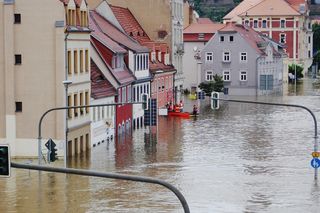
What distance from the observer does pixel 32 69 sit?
5125 cm

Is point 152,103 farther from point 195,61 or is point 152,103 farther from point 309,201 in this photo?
point 195,61

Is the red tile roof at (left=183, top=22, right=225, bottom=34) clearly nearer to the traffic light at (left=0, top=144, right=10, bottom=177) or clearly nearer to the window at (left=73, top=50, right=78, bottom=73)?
the window at (left=73, top=50, right=78, bottom=73)

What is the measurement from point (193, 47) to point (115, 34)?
1793 inches

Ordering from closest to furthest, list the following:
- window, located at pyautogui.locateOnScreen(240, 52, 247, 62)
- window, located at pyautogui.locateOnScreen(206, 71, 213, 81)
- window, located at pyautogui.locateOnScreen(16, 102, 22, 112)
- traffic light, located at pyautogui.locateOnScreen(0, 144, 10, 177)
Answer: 1. traffic light, located at pyautogui.locateOnScreen(0, 144, 10, 177)
2. window, located at pyautogui.locateOnScreen(16, 102, 22, 112)
3. window, located at pyautogui.locateOnScreen(240, 52, 247, 62)
4. window, located at pyautogui.locateOnScreen(206, 71, 213, 81)

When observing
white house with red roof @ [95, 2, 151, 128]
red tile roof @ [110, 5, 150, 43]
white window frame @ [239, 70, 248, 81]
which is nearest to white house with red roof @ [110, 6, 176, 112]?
red tile roof @ [110, 5, 150, 43]

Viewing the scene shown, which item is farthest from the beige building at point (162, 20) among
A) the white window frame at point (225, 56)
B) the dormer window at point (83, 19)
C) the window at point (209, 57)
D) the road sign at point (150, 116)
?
the road sign at point (150, 116)

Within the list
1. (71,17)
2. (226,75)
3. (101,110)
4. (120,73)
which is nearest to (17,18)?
(71,17)

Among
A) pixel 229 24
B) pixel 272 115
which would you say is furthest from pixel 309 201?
pixel 229 24

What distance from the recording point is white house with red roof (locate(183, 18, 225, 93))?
378ft

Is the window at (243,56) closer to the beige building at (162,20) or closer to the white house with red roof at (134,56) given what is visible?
the beige building at (162,20)

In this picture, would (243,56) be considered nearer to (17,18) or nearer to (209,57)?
(209,57)

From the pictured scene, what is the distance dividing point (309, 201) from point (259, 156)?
1528 centimetres

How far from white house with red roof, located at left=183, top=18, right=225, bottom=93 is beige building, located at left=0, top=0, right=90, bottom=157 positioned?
61.2 m

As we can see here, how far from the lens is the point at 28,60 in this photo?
51.2 meters
